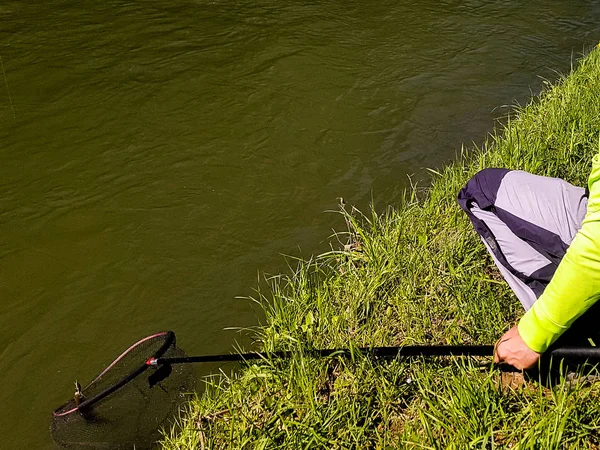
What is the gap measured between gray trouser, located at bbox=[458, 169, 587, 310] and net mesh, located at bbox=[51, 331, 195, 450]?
1819 mm

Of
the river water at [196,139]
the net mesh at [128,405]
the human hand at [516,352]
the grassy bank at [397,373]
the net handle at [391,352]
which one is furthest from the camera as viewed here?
the river water at [196,139]

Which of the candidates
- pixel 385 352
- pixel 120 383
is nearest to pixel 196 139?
pixel 120 383

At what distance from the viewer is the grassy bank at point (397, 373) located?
2.55 meters

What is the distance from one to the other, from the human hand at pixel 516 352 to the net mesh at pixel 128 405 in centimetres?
162

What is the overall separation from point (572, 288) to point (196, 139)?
445 centimetres

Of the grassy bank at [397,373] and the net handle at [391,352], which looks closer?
the grassy bank at [397,373]

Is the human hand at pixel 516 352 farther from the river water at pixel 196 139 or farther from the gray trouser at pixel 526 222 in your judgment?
the river water at pixel 196 139

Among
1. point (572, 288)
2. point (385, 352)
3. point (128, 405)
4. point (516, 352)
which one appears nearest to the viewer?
point (572, 288)

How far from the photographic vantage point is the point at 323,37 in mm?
8461

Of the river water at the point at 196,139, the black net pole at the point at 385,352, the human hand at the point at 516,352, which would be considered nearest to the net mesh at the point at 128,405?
the river water at the point at 196,139

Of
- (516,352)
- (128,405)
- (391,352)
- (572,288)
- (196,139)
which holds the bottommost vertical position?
(128,405)

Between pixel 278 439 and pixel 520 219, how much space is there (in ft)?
5.35

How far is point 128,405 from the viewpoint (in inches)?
127

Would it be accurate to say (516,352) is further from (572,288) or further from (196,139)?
(196,139)
